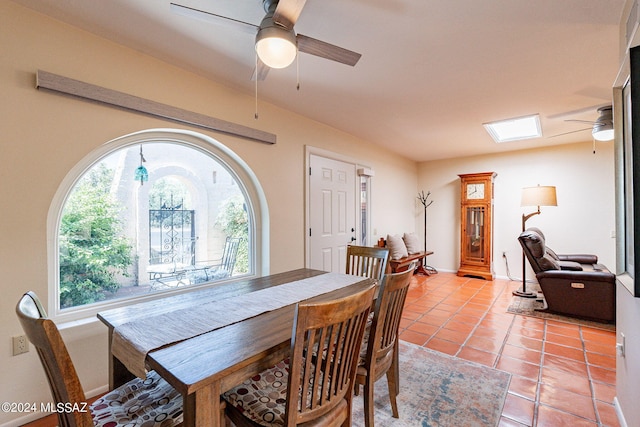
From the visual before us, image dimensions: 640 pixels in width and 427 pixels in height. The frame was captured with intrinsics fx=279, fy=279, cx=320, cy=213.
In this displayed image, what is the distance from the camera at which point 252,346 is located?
1.13m

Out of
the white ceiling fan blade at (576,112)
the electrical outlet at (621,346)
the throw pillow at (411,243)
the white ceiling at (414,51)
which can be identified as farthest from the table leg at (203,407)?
the throw pillow at (411,243)

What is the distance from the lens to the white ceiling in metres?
1.67

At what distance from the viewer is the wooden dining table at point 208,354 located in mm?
927

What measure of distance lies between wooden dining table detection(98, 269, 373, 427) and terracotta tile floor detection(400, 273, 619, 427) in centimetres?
159

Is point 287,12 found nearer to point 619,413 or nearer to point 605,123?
point 619,413

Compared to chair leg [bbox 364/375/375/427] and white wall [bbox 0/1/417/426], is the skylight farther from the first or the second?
white wall [bbox 0/1/417/426]

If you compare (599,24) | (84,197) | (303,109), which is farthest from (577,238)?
(84,197)

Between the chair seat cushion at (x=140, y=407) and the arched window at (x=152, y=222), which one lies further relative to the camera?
the arched window at (x=152, y=222)

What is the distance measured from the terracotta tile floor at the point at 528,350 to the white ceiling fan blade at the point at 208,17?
273 centimetres

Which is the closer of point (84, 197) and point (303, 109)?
point (84, 197)

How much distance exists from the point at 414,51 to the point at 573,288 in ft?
11.0

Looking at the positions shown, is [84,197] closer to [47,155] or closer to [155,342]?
[47,155]

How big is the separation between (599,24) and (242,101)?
276 centimetres

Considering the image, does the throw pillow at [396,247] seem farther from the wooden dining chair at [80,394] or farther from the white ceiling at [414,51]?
the wooden dining chair at [80,394]
